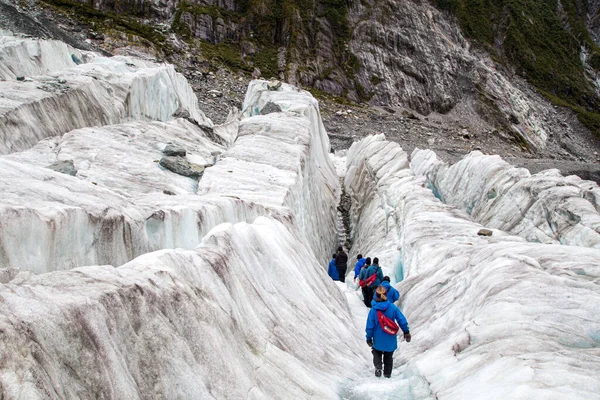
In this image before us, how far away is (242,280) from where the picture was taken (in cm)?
882

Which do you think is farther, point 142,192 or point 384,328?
point 142,192

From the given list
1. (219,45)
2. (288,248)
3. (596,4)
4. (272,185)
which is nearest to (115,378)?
(288,248)

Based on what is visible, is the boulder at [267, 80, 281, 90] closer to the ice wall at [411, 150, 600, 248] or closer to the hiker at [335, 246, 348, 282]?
the ice wall at [411, 150, 600, 248]

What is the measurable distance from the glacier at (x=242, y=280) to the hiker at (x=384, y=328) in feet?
1.41

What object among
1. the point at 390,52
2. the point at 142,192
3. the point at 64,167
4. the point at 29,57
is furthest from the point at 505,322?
the point at 390,52

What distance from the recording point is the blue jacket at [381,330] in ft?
29.6

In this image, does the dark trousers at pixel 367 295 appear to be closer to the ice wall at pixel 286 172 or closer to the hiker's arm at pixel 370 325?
the ice wall at pixel 286 172

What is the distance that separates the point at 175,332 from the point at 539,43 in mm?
121856

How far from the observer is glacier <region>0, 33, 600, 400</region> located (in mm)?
5539

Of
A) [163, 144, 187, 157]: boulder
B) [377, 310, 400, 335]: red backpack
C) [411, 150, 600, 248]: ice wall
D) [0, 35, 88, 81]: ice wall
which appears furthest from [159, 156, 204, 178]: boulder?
[0, 35, 88, 81]: ice wall

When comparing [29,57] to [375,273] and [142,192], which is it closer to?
[142,192]

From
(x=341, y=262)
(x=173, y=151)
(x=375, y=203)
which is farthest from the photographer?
(x=375, y=203)

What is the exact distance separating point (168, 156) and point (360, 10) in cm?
9352

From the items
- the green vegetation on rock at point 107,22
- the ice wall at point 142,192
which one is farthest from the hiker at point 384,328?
the green vegetation on rock at point 107,22
